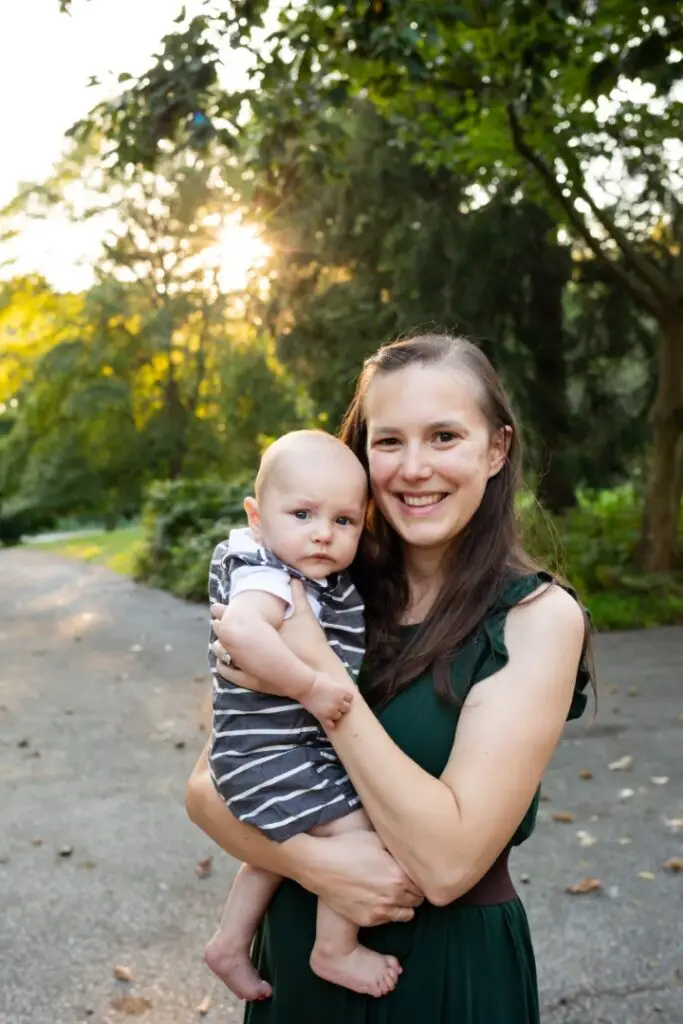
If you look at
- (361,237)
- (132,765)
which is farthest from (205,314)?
(132,765)

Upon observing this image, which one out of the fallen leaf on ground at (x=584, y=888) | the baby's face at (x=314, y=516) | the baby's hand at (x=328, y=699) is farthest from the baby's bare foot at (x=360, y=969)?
the fallen leaf on ground at (x=584, y=888)

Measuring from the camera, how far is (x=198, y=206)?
2481 cm

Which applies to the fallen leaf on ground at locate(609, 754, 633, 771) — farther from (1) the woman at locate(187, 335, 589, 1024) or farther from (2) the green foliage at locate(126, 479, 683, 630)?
(1) the woman at locate(187, 335, 589, 1024)

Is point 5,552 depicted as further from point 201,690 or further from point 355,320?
point 201,690

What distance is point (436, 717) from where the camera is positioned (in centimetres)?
180

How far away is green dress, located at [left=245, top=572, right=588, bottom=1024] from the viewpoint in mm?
1795

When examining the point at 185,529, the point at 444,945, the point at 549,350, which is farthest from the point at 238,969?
the point at 185,529

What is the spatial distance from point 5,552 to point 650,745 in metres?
23.6

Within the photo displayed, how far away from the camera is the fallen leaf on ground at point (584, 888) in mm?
4566

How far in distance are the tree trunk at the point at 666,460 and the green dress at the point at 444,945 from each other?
34.7ft

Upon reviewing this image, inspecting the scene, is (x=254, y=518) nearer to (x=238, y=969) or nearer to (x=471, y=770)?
(x=471, y=770)

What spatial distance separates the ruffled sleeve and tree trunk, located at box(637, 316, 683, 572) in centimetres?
1057

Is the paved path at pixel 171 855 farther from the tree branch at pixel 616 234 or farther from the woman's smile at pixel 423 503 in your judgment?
the tree branch at pixel 616 234

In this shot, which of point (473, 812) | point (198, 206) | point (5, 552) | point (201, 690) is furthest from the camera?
Answer: point (5, 552)
